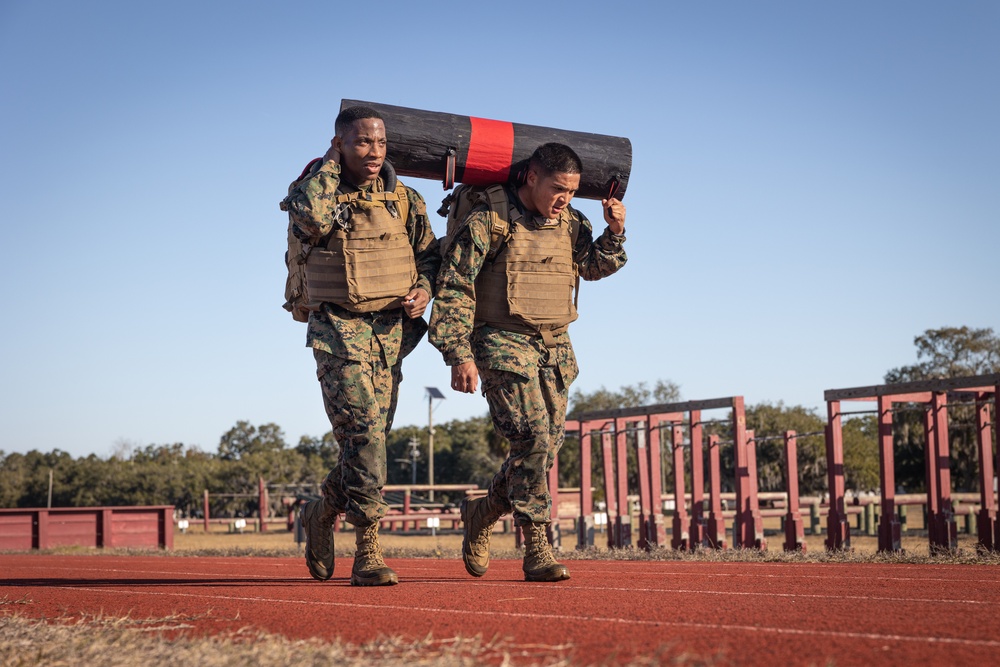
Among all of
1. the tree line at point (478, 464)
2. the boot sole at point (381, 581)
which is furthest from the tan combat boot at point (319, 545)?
the tree line at point (478, 464)

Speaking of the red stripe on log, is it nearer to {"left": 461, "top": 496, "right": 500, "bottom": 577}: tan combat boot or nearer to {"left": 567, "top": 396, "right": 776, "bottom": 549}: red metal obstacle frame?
{"left": 461, "top": 496, "right": 500, "bottom": 577}: tan combat boot

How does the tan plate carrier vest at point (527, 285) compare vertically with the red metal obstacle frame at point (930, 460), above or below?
above

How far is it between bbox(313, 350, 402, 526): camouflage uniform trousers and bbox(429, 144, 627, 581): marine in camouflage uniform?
1.48 ft

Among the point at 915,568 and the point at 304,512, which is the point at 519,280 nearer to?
the point at 304,512

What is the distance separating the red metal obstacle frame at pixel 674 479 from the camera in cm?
1470

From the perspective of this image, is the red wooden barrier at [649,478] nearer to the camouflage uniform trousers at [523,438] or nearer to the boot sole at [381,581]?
the camouflage uniform trousers at [523,438]

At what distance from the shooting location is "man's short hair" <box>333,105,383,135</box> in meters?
6.30

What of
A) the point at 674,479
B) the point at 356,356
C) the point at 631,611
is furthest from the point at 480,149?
the point at 674,479

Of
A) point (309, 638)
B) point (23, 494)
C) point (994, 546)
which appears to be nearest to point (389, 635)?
point (309, 638)

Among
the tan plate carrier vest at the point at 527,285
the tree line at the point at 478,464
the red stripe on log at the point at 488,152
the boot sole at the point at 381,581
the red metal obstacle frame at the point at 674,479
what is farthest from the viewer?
the tree line at the point at 478,464

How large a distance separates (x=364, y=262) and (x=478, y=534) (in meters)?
1.73

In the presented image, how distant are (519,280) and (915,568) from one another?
141 inches

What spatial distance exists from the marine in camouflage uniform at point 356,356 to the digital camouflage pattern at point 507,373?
19 centimetres

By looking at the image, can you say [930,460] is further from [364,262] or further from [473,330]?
[364,262]
